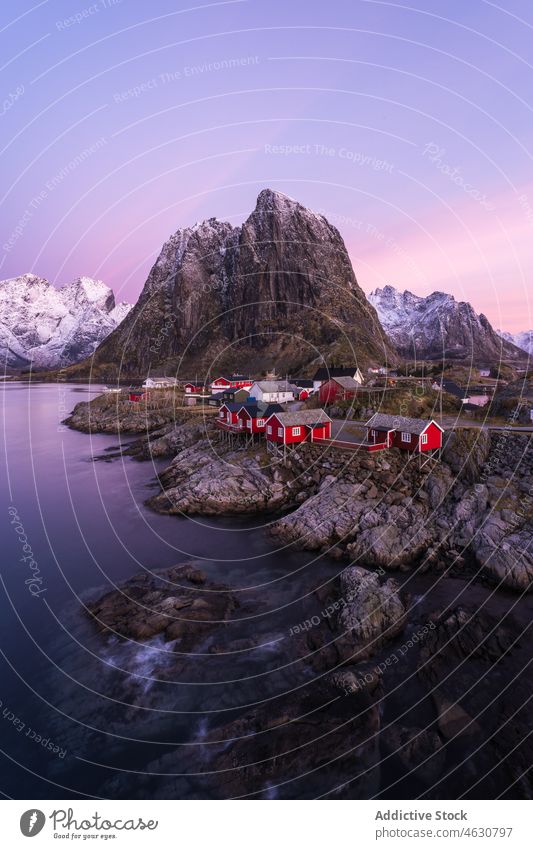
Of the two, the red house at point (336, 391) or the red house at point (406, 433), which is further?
the red house at point (336, 391)

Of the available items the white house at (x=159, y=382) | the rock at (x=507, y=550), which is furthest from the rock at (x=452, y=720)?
the white house at (x=159, y=382)

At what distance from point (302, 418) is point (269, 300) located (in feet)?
426

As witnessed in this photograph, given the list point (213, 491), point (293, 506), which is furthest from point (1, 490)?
point (293, 506)

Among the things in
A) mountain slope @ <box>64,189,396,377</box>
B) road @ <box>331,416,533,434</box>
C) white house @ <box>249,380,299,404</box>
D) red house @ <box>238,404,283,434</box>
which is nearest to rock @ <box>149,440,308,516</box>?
red house @ <box>238,404,283,434</box>

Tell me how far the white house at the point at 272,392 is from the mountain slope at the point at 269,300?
165 feet

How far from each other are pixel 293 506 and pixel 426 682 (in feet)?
71.1

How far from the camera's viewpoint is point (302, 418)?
155ft

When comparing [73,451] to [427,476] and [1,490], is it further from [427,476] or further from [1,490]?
[427,476]

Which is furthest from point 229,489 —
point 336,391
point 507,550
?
point 336,391

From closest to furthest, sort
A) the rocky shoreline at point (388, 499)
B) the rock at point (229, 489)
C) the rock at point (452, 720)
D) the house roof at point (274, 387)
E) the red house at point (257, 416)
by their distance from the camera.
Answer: the rock at point (452, 720)
the rocky shoreline at point (388, 499)
the rock at point (229, 489)
the red house at point (257, 416)
the house roof at point (274, 387)

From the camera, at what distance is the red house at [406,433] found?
133 ft

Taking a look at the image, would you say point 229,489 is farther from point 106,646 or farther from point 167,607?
point 106,646

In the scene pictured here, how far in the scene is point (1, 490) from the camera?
51656 mm

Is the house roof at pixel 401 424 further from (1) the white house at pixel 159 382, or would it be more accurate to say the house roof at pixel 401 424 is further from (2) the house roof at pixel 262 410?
(1) the white house at pixel 159 382
